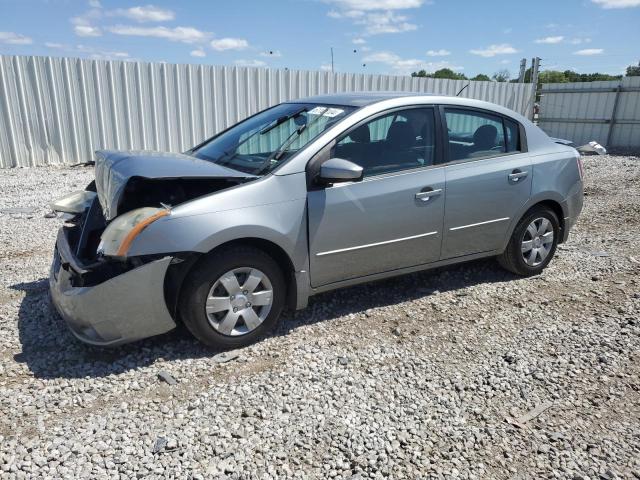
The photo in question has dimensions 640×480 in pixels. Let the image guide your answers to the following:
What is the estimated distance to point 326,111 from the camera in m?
4.05

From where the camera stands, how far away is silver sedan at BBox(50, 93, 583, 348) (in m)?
3.16

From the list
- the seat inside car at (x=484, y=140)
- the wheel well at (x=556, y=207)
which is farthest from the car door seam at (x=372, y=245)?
the wheel well at (x=556, y=207)

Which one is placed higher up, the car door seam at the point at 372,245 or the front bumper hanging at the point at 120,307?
the car door seam at the point at 372,245

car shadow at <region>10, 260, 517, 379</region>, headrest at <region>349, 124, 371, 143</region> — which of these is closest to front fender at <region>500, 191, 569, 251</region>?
car shadow at <region>10, 260, 517, 379</region>

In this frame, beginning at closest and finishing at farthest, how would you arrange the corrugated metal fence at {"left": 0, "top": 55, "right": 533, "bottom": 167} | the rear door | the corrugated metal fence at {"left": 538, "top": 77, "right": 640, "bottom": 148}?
the rear door
the corrugated metal fence at {"left": 0, "top": 55, "right": 533, "bottom": 167}
the corrugated metal fence at {"left": 538, "top": 77, "right": 640, "bottom": 148}

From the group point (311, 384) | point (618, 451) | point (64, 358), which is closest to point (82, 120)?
point (64, 358)

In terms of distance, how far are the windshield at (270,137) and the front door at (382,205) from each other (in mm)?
302

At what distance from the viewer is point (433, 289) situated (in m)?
4.68

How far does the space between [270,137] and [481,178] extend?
6.04 feet

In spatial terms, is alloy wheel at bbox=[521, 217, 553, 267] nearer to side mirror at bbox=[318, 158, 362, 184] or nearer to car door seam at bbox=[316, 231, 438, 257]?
car door seam at bbox=[316, 231, 438, 257]

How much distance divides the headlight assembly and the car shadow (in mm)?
808

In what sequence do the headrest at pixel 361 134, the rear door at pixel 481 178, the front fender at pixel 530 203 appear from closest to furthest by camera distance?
the headrest at pixel 361 134, the rear door at pixel 481 178, the front fender at pixel 530 203

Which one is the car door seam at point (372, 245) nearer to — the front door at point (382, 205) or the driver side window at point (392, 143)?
the front door at point (382, 205)

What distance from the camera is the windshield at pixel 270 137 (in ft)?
12.3
